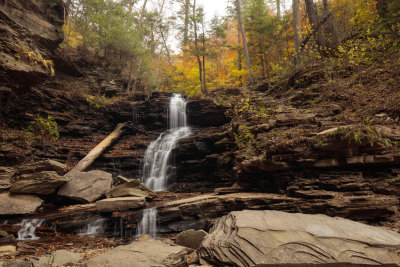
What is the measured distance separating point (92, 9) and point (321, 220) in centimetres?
2042

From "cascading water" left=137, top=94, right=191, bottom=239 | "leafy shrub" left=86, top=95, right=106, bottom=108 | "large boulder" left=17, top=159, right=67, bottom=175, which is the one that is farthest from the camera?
"leafy shrub" left=86, top=95, right=106, bottom=108

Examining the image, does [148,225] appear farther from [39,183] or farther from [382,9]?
[382,9]

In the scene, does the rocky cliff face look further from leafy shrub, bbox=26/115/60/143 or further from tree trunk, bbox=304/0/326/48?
tree trunk, bbox=304/0/326/48

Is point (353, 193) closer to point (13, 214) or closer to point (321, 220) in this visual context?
point (321, 220)

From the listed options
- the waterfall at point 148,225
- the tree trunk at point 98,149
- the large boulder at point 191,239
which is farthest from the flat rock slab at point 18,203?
the large boulder at point 191,239

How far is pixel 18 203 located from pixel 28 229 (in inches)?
58.3

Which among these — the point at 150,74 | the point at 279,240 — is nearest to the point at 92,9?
the point at 150,74

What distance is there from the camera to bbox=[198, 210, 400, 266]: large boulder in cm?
284

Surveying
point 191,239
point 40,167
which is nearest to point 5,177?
point 40,167

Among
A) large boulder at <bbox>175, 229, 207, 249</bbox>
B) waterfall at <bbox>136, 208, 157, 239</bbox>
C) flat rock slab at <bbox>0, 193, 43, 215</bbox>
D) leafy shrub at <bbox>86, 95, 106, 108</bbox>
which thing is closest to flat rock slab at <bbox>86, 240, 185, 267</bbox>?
large boulder at <bbox>175, 229, 207, 249</bbox>

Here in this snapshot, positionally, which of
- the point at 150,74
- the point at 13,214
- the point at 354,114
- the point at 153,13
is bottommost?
the point at 13,214

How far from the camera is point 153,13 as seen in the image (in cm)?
2206

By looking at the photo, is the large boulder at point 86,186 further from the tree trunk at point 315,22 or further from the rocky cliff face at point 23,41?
the tree trunk at point 315,22

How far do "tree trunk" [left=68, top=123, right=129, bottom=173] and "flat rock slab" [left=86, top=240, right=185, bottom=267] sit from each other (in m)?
7.36
